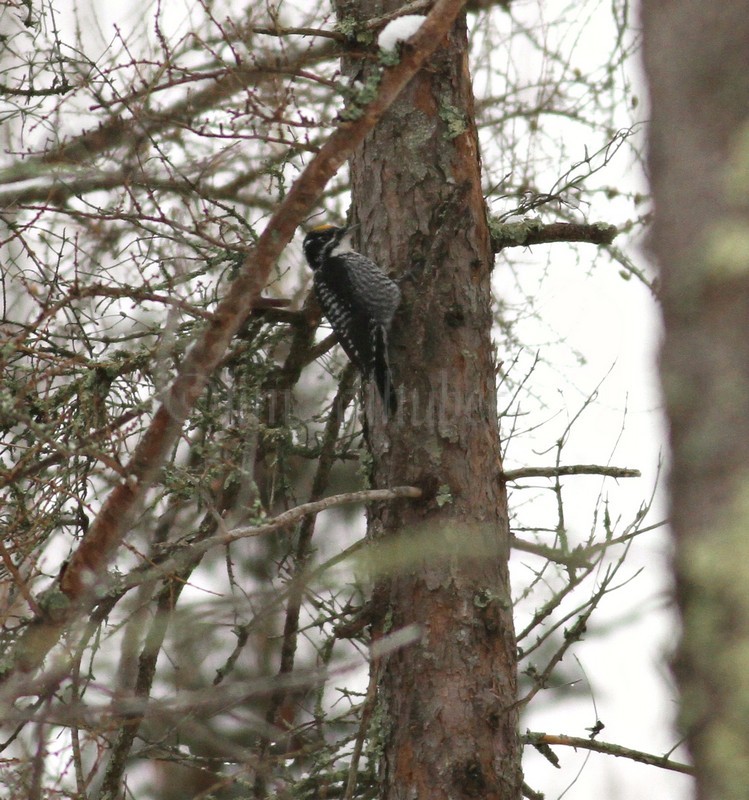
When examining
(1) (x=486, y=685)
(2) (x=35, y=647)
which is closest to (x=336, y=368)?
(1) (x=486, y=685)

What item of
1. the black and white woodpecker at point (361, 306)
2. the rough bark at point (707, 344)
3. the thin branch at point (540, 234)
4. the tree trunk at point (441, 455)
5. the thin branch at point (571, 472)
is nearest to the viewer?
the rough bark at point (707, 344)

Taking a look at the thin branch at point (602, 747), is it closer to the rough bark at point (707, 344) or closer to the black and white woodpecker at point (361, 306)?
the black and white woodpecker at point (361, 306)

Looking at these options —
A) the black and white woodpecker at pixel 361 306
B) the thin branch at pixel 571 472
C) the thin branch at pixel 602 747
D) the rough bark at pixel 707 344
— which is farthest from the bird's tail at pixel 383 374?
the rough bark at pixel 707 344

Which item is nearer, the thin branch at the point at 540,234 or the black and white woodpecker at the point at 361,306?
the black and white woodpecker at the point at 361,306

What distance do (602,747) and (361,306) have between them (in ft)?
6.57

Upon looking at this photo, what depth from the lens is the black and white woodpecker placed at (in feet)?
12.1

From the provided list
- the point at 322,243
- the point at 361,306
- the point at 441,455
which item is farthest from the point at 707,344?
the point at 322,243

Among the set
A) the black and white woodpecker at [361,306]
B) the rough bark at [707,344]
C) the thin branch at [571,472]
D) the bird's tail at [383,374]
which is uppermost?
the black and white woodpecker at [361,306]

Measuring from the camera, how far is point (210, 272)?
4.08 meters

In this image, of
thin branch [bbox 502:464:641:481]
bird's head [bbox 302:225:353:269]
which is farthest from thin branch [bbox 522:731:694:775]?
bird's head [bbox 302:225:353:269]

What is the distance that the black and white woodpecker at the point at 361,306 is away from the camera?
3.68 meters

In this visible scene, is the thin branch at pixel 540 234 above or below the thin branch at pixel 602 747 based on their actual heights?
above

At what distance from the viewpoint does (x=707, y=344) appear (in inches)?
43.4

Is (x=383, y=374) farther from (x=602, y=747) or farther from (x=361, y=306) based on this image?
(x=602, y=747)
